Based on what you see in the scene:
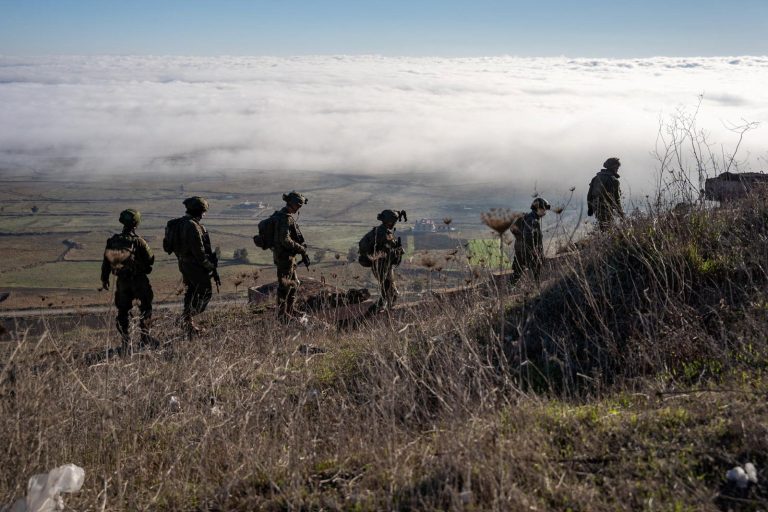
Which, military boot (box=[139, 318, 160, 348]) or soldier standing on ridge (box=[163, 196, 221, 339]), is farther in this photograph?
soldier standing on ridge (box=[163, 196, 221, 339])

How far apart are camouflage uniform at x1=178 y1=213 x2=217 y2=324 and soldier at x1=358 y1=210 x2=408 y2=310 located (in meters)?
2.08

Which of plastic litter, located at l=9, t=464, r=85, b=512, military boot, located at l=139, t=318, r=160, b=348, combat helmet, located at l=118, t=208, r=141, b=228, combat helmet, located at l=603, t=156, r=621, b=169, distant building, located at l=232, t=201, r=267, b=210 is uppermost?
combat helmet, located at l=603, t=156, r=621, b=169

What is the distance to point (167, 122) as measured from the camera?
17950cm

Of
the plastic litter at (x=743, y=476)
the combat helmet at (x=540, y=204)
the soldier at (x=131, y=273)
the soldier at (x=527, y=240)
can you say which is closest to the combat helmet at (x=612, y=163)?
the soldier at (x=527, y=240)

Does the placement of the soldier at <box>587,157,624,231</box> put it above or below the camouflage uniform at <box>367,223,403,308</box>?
above

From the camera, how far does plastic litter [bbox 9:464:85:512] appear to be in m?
3.55

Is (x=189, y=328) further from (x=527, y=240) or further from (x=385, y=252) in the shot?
(x=527, y=240)

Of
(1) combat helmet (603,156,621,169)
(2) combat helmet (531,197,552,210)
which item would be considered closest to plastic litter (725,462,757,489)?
(2) combat helmet (531,197,552,210)

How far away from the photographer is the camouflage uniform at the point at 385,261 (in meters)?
9.21

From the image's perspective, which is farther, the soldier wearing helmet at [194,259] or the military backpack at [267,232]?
the military backpack at [267,232]

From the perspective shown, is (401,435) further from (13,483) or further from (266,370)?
(266,370)

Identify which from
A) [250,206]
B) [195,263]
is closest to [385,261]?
[195,263]

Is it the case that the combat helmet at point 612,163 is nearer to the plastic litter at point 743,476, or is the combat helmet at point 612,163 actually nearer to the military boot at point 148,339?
the military boot at point 148,339

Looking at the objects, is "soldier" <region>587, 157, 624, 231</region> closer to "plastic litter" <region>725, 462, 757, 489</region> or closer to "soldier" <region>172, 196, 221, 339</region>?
"soldier" <region>172, 196, 221, 339</region>
